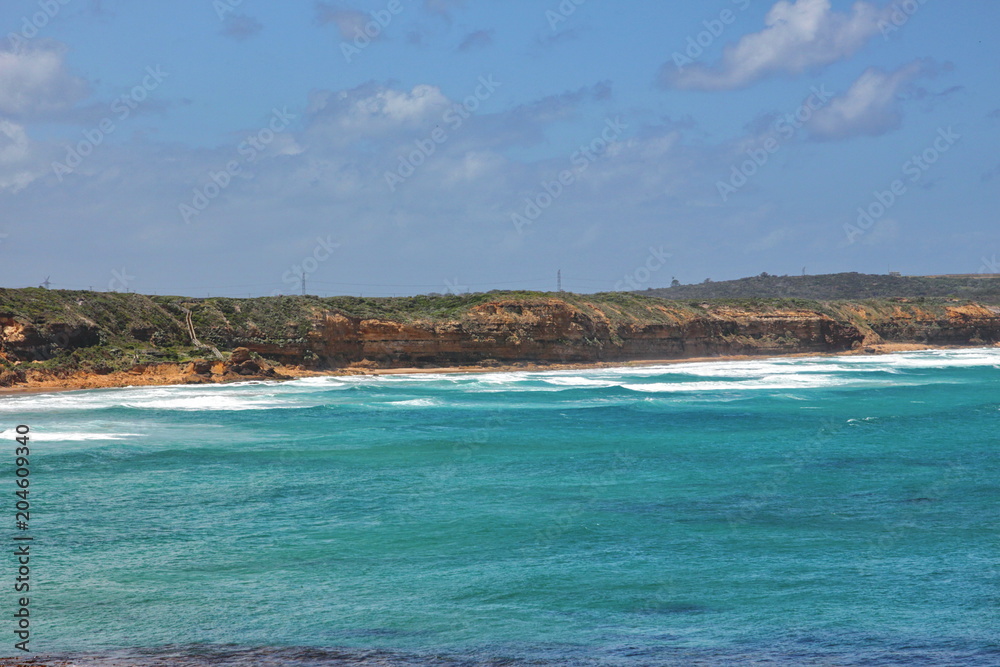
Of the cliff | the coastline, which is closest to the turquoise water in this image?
the coastline

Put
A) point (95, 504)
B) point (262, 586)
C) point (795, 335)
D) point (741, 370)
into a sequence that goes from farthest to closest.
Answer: point (795, 335), point (741, 370), point (95, 504), point (262, 586)

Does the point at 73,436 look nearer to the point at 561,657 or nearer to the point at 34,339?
the point at 34,339

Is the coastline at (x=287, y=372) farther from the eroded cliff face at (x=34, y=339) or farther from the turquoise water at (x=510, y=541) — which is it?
the turquoise water at (x=510, y=541)

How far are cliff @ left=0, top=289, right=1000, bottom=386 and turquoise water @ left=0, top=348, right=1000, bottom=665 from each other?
448 inches

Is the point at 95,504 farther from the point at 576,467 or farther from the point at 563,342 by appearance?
the point at 563,342

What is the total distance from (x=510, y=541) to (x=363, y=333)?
123 feet

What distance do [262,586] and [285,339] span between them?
37.2 meters

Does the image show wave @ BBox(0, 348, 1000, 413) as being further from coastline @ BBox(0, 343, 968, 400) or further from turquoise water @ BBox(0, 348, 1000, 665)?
turquoise water @ BBox(0, 348, 1000, 665)

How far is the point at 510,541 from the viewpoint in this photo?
1374cm

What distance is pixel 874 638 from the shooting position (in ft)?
31.5

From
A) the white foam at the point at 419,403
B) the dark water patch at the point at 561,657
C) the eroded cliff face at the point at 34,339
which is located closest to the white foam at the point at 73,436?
the white foam at the point at 419,403

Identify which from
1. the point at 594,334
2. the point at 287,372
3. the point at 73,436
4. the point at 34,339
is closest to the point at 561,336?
the point at 594,334

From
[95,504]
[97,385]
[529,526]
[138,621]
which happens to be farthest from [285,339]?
[138,621]

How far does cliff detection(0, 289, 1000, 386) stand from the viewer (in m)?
40.1
